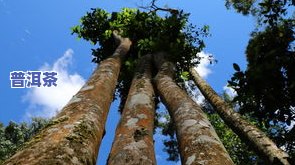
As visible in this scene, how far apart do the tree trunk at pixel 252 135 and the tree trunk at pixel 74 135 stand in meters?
2.95

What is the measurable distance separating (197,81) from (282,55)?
603 centimetres

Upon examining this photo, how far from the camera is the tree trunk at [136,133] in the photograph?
3.29 meters

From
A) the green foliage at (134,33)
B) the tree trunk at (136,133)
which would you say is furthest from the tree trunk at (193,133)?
the green foliage at (134,33)

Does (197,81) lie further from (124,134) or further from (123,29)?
(124,134)

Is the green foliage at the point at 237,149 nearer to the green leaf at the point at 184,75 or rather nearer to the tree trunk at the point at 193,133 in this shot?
the green leaf at the point at 184,75

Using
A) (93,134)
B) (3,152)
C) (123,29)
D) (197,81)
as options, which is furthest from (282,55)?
(3,152)

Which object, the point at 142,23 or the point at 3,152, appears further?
the point at 3,152

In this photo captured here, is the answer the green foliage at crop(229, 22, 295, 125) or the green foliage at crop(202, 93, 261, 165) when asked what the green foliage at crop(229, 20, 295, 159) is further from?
the green foliage at crop(202, 93, 261, 165)

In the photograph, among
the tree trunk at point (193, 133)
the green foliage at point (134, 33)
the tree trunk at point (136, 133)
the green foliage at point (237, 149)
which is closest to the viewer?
the tree trunk at point (193, 133)

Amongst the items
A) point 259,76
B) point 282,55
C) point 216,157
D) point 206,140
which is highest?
point 282,55

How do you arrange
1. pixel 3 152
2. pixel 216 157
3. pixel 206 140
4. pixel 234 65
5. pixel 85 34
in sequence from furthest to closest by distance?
pixel 3 152 → pixel 85 34 → pixel 234 65 → pixel 206 140 → pixel 216 157

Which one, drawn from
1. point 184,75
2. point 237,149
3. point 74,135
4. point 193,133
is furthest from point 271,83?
point 237,149

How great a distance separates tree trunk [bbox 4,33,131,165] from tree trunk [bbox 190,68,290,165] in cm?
295

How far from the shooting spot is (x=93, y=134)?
12.4 ft
